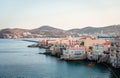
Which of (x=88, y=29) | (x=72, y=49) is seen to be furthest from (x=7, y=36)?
(x=72, y=49)

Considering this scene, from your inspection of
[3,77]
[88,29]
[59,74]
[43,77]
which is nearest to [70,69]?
[59,74]

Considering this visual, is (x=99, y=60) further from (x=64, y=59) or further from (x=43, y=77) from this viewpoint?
(x=43, y=77)

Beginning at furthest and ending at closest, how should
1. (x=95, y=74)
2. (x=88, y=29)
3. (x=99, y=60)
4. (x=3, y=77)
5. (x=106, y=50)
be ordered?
(x=88, y=29)
(x=106, y=50)
(x=99, y=60)
(x=95, y=74)
(x=3, y=77)

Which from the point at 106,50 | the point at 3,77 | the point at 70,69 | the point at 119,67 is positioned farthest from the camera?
the point at 106,50

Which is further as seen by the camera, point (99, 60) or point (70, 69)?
point (99, 60)

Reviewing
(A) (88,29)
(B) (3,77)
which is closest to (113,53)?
(B) (3,77)

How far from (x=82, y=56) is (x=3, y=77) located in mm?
7852

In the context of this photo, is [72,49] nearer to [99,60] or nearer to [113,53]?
[99,60]

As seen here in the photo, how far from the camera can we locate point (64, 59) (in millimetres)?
18531

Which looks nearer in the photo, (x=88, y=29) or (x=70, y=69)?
(x=70, y=69)

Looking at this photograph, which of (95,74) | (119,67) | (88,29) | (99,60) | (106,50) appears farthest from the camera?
(88,29)

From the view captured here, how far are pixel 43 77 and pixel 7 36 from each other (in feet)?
249

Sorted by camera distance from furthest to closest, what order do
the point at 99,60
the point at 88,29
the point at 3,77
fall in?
the point at 88,29, the point at 99,60, the point at 3,77

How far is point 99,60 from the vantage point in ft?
54.0
